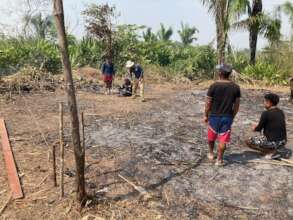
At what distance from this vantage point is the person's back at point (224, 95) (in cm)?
599

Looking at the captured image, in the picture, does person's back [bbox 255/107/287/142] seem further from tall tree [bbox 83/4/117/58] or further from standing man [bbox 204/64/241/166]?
tall tree [bbox 83/4/117/58]

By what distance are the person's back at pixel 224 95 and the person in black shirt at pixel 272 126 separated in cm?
69

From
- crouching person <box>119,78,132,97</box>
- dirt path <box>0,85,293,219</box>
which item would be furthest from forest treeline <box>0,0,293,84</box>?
dirt path <box>0,85,293,219</box>

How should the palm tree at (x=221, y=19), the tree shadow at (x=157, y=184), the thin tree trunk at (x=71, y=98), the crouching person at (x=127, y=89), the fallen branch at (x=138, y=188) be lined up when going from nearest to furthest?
the thin tree trunk at (x=71, y=98) < the tree shadow at (x=157, y=184) < the fallen branch at (x=138, y=188) < the crouching person at (x=127, y=89) < the palm tree at (x=221, y=19)

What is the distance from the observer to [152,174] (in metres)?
5.75

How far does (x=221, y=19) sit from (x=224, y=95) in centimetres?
1267

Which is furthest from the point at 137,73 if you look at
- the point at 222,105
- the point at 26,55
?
the point at 26,55

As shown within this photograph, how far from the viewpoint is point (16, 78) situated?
15.0 meters

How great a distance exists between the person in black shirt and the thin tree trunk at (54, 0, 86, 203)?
314cm

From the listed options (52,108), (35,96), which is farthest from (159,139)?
(35,96)

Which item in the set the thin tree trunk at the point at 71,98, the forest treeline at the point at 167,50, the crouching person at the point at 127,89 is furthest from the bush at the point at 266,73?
the thin tree trunk at the point at 71,98

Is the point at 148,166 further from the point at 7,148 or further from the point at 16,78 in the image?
the point at 16,78

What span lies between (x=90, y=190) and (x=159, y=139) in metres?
2.72

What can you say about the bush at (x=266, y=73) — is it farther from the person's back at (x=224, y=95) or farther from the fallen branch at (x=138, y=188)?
the fallen branch at (x=138, y=188)
